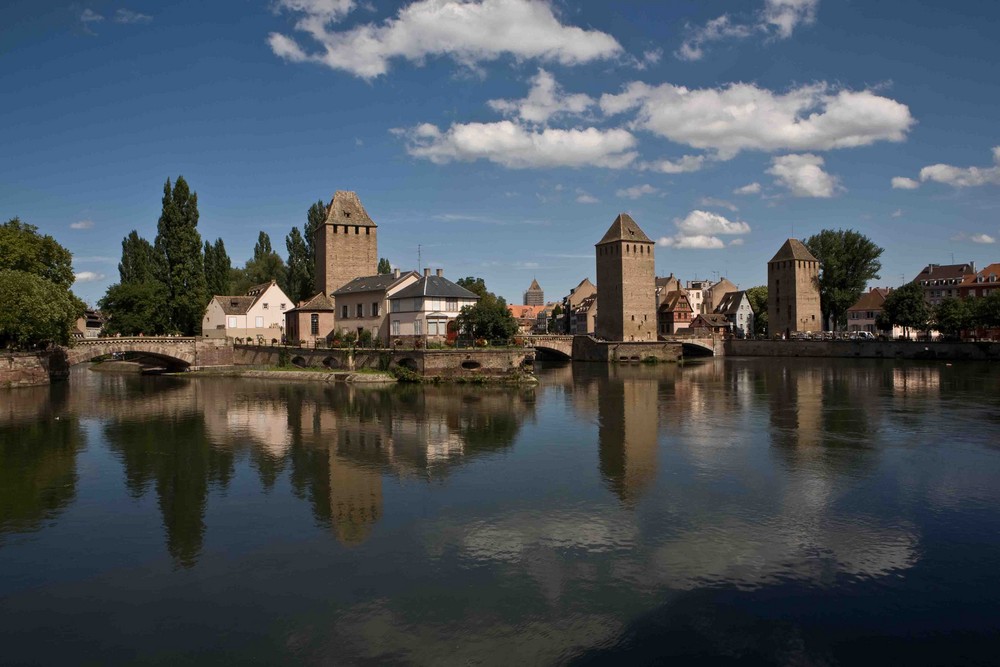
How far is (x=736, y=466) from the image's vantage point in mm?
18375

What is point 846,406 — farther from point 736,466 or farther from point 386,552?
point 386,552

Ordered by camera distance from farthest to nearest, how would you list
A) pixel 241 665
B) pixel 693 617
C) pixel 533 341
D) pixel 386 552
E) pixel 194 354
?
1. pixel 533 341
2. pixel 194 354
3. pixel 386 552
4. pixel 693 617
5. pixel 241 665

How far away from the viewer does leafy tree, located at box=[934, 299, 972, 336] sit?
62219 millimetres

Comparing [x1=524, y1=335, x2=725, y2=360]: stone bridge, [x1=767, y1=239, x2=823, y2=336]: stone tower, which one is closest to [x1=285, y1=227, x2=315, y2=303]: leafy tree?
[x1=524, y1=335, x2=725, y2=360]: stone bridge

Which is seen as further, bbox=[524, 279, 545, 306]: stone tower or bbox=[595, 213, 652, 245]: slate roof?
bbox=[524, 279, 545, 306]: stone tower

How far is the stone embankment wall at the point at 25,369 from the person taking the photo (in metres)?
39.2

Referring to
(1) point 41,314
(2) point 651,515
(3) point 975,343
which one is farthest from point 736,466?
(3) point 975,343

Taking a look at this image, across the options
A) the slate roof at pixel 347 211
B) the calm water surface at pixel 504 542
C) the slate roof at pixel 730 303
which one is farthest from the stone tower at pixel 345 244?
the slate roof at pixel 730 303

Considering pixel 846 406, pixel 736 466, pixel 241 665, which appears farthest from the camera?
pixel 846 406

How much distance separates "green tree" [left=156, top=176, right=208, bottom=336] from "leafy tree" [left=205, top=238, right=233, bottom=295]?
11.5 metres

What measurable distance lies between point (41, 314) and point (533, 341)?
37.9 meters

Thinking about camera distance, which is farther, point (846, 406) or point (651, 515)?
point (846, 406)

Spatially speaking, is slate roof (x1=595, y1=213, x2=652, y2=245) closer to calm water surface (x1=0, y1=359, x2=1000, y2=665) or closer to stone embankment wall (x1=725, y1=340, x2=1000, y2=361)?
stone embankment wall (x1=725, y1=340, x2=1000, y2=361)

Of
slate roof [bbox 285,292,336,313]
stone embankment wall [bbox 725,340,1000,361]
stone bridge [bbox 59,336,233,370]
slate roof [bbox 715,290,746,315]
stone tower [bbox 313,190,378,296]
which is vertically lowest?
stone embankment wall [bbox 725,340,1000,361]
